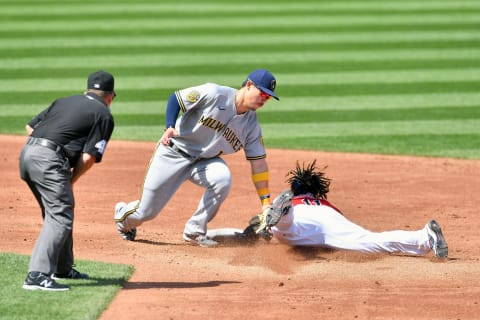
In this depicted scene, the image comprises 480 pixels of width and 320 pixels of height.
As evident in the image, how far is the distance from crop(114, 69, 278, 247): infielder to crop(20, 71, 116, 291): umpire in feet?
4.48

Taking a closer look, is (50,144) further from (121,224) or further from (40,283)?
(121,224)

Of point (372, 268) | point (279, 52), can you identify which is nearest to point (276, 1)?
point (279, 52)

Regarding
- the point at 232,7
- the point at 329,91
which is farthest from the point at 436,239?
the point at 232,7

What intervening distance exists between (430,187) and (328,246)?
125 inches

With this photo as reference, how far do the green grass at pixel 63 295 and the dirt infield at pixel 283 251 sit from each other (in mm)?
130

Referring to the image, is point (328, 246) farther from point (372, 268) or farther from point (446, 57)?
point (446, 57)

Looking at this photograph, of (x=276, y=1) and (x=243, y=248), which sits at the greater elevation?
(x=276, y=1)

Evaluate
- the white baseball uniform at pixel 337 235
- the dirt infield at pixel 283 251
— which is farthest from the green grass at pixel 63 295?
the white baseball uniform at pixel 337 235

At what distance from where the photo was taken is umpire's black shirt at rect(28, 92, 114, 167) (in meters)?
6.89

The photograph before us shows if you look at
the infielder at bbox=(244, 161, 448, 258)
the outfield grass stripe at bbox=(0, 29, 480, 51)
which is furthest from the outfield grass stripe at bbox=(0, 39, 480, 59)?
the infielder at bbox=(244, 161, 448, 258)

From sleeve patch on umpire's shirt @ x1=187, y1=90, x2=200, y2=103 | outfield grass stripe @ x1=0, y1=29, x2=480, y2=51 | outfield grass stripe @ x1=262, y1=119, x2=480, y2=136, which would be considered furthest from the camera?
outfield grass stripe @ x1=0, y1=29, x2=480, y2=51

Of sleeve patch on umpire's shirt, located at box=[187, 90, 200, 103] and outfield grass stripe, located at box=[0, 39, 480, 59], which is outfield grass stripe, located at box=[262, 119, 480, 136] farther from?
sleeve patch on umpire's shirt, located at box=[187, 90, 200, 103]

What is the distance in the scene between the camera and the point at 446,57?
17.9 m

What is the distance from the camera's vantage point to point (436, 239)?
317 inches
